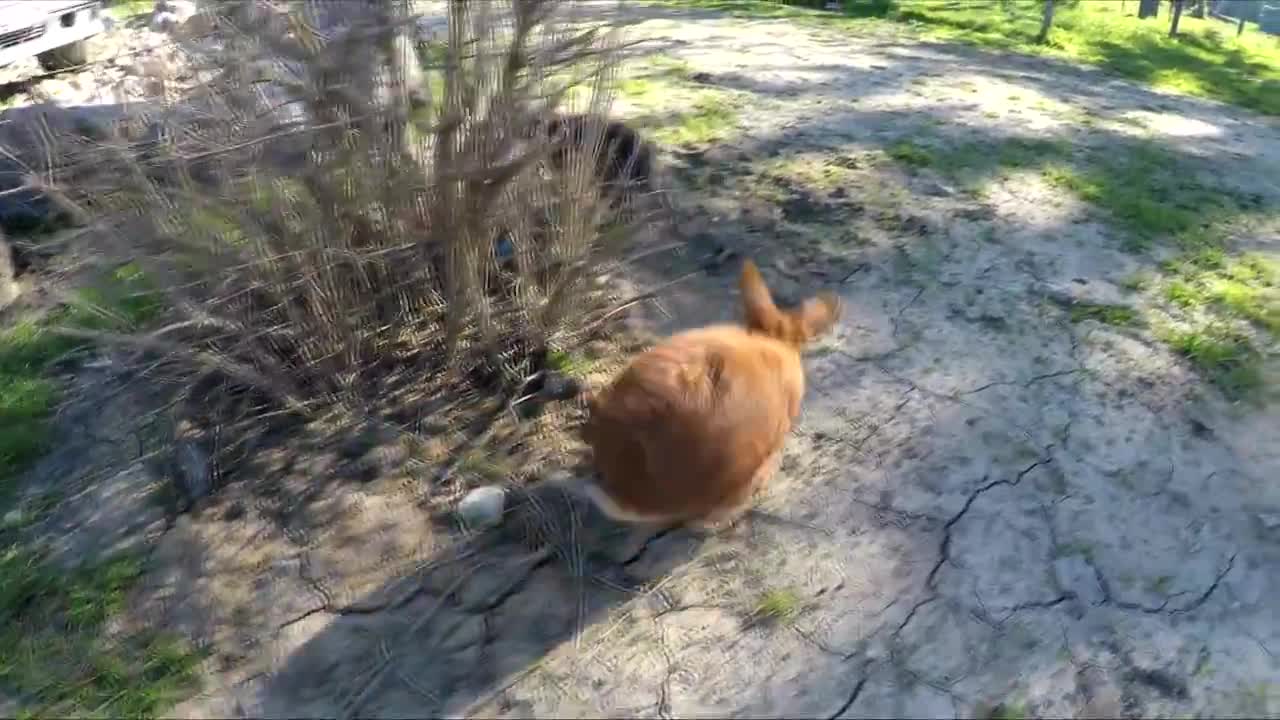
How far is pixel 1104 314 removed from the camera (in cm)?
385

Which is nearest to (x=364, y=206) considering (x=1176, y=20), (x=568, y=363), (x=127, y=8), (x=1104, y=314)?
(x=568, y=363)

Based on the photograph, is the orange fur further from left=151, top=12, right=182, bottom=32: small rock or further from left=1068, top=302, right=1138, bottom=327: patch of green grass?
left=151, top=12, right=182, bottom=32: small rock

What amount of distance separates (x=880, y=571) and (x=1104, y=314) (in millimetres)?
1730

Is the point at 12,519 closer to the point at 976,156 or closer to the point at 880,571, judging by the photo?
the point at 880,571

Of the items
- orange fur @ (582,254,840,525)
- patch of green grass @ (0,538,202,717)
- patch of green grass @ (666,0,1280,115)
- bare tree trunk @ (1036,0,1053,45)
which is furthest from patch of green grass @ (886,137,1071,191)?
bare tree trunk @ (1036,0,1053,45)

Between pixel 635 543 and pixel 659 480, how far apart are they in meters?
0.44

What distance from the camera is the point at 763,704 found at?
2.47m

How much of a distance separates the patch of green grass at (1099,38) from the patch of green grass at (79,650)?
25.5ft

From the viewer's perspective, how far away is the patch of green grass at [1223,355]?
3482mm

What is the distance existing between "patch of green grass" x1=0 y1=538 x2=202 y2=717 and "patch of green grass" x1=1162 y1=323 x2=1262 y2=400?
351 centimetres

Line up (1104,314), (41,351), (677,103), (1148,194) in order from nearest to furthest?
(1104,314), (41,351), (1148,194), (677,103)

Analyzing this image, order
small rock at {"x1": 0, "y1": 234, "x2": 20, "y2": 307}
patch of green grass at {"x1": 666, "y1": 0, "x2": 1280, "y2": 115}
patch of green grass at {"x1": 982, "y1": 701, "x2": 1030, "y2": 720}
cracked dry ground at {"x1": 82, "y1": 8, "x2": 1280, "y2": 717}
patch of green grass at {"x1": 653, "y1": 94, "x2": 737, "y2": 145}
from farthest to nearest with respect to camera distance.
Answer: patch of green grass at {"x1": 666, "y1": 0, "x2": 1280, "y2": 115} < patch of green grass at {"x1": 653, "y1": 94, "x2": 737, "y2": 145} < small rock at {"x1": 0, "y1": 234, "x2": 20, "y2": 307} < cracked dry ground at {"x1": 82, "y1": 8, "x2": 1280, "y2": 717} < patch of green grass at {"x1": 982, "y1": 701, "x2": 1030, "y2": 720}

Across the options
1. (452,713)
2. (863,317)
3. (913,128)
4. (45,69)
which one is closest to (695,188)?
(863,317)

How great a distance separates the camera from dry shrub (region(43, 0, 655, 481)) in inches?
111
